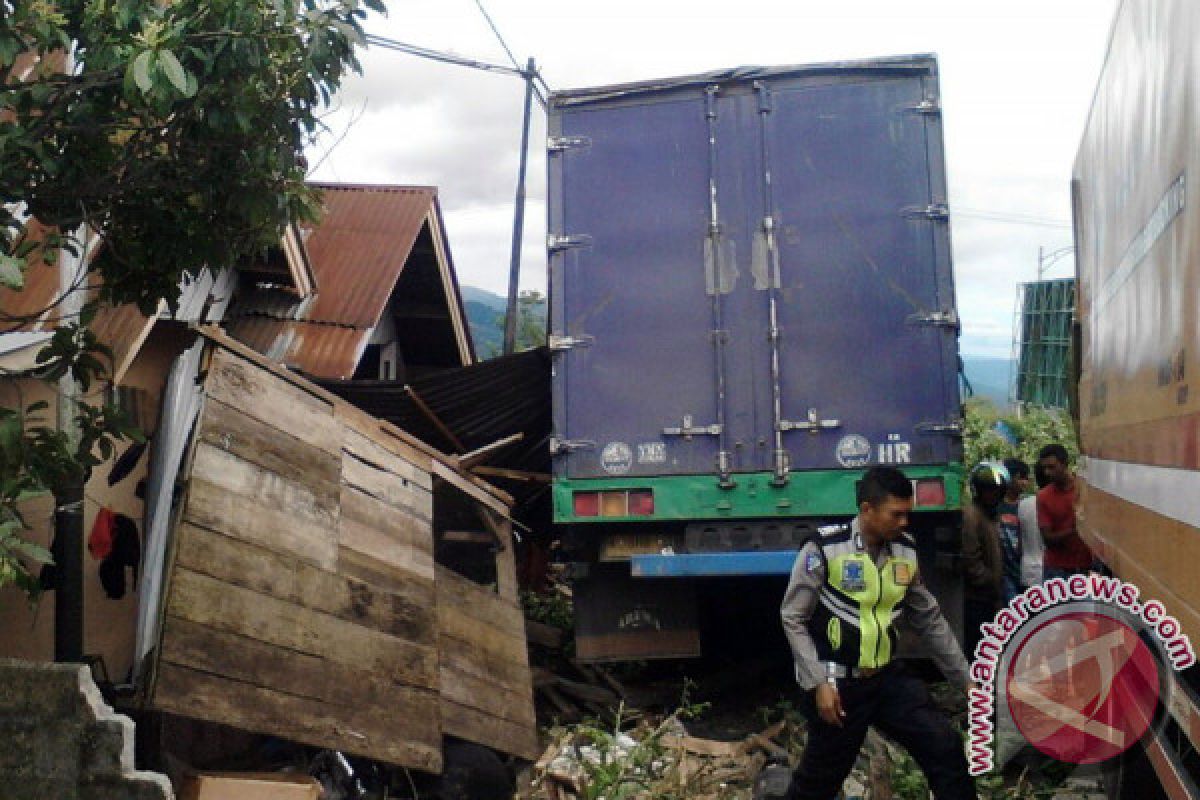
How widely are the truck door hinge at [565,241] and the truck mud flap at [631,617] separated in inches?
79.7

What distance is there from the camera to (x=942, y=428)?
7.39 metres

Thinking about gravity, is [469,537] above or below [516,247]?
below

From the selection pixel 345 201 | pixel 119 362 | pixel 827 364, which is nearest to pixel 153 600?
pixel 119 362

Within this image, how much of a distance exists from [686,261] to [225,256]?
10.4 feet

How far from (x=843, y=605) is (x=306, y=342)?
23.4ft

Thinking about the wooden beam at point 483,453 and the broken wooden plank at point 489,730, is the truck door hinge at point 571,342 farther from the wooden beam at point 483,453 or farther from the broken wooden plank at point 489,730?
the broken wooden plank at point 489,730

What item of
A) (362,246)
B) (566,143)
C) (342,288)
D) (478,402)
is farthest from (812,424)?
(362,246)

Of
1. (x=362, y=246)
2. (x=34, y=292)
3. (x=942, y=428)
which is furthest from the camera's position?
(x=362, y=246)

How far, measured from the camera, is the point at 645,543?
7.78m

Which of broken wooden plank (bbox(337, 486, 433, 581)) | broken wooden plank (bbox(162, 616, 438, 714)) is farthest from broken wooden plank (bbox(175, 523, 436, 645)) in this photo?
broken wooden plank (bbox(162, 616, 438, 714))

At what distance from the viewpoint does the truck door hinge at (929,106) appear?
748 centimetres

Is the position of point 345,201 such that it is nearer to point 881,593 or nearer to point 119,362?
point 119,362

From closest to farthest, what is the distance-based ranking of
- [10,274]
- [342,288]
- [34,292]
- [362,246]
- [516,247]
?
1. [10,274]
2. [34,292]
3. [342,288]
4. [362,246]
5. [516,247]

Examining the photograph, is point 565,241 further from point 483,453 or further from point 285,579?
point 285,579
